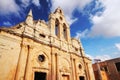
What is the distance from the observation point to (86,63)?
15.8 m

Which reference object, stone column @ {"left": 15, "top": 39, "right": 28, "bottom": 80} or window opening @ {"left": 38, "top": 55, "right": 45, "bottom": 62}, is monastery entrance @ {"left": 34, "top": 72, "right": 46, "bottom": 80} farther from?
stone column @ {"left": 15, "top": 39, "right": 28, "bottom": 80}

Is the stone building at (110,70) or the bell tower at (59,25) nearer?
the bell tower at (59,25)

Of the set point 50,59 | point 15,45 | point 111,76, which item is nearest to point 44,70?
point 50,59

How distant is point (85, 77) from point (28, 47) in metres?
9.51

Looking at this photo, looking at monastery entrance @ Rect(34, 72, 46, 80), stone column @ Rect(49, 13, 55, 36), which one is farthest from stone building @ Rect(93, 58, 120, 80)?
monastery entrance @ Rect(34, 72, 46, 80)

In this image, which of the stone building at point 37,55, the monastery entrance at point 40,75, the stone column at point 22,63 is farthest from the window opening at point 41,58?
Answer: the stone column at point 22,63

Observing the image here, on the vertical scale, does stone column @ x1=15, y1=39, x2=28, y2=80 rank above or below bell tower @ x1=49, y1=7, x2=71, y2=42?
below

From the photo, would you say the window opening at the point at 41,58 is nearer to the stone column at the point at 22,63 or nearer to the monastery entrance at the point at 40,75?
the monastery entrance at the point at 40,75

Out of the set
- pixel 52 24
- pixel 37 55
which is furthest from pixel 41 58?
pixel 52 24

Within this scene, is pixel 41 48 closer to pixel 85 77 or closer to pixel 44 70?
pixel 44 70

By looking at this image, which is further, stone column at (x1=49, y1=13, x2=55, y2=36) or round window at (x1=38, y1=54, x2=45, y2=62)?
stone column at (x1=49, y1=13, x2=55, y2=36)

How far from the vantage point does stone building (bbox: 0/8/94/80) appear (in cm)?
793

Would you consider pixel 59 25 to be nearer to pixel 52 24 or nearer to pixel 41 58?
pixel 52 24

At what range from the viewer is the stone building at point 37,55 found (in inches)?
312
